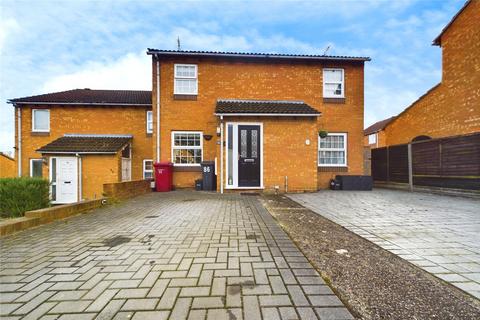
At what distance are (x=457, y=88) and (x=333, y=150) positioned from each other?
23.2ft

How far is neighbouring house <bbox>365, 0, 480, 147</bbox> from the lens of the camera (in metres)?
10.3

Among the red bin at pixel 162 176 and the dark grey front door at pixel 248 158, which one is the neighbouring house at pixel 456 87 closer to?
the dark grey front door at pixel 248 158

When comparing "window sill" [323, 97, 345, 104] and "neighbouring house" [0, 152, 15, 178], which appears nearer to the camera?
"window sill" [323, 97, 345, 104]

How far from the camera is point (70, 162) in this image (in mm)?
11844

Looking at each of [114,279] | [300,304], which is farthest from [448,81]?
[114,279]

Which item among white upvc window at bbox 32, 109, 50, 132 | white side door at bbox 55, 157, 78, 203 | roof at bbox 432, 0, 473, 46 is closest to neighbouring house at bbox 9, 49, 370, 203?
white side door at bbox 55, 157, 78, 203

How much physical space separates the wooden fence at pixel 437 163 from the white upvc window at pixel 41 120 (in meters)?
21.2

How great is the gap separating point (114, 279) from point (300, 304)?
1.91m

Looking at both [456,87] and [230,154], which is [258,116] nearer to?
[230,154]

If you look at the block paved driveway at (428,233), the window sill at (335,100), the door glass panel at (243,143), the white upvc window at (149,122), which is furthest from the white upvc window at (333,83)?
the white upvc window at (149,122)

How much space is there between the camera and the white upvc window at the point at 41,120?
45.6 ft

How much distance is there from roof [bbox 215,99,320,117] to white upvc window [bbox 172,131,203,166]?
2231 millimetres

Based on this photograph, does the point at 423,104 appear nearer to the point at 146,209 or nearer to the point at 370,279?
the point at 370,279

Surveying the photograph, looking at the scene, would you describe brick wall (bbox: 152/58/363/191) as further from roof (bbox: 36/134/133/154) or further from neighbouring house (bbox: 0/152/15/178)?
neighbouring house (bbox: 0/152/15/178)
